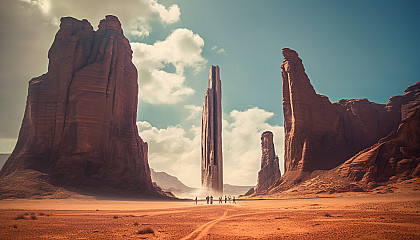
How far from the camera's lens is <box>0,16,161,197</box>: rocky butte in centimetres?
4006

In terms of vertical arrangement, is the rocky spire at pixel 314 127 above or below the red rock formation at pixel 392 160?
above

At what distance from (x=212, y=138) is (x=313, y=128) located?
3176cm

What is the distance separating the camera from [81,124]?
42.9 meters

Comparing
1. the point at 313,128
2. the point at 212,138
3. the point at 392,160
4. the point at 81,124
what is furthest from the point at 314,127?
the point at 81,124

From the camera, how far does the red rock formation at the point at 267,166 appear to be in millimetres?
96625

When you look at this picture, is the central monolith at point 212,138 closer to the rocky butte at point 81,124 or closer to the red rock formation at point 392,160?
the rocky butte at point 81,124

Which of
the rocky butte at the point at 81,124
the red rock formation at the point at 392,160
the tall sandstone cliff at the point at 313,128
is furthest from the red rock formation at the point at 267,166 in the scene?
the rocky butte at the point at 81,124

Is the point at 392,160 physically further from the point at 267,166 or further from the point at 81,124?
the point at 267,166

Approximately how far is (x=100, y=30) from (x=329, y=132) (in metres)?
53.4

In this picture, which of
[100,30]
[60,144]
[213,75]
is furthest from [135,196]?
[213,75]

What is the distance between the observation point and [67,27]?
162 feet

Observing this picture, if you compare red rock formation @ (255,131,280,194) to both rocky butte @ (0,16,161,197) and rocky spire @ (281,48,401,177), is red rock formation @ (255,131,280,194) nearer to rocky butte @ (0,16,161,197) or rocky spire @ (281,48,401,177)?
rocky spire @ (281,48,401,177)

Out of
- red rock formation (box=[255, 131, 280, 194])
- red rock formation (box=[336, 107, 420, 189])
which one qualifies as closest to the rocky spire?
A: red rock formation (box=[336, 107, 420, 189])

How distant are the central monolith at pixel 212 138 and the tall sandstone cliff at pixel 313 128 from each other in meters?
23.7
